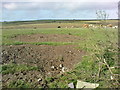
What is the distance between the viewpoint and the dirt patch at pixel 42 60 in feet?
23.6

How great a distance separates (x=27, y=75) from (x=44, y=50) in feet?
13.9

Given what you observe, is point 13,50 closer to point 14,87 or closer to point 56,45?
point 56,45

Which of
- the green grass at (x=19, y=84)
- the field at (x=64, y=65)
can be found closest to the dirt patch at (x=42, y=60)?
the field at (x=64, y=65)

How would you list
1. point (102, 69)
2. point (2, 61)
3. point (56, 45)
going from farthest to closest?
point (56, 45)
point (2, 61)
point (102, 69)

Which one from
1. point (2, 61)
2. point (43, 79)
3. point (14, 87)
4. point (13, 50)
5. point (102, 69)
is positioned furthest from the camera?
point (13, 50)

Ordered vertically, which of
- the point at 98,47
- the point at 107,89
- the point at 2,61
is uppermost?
the point at 98,47

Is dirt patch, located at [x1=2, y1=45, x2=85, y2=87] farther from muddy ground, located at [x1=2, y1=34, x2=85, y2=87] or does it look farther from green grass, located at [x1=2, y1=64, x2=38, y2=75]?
green grass, located at [x1=2, y1=64, x2=38, y2=75]

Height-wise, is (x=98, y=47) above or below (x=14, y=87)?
above

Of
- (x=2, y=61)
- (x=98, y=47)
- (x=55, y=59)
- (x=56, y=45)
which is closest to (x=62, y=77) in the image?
(x=98, y=47)

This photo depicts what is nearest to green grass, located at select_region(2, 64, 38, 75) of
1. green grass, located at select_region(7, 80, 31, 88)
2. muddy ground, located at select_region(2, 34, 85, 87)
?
muddy ground, located at select_region(2, 34, 85, 87)

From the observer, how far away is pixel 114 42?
5.93 meters

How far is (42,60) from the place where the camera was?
30.7ft

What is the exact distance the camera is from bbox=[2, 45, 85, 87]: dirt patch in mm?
7184

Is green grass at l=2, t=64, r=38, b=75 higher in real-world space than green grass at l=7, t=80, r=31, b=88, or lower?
higher
